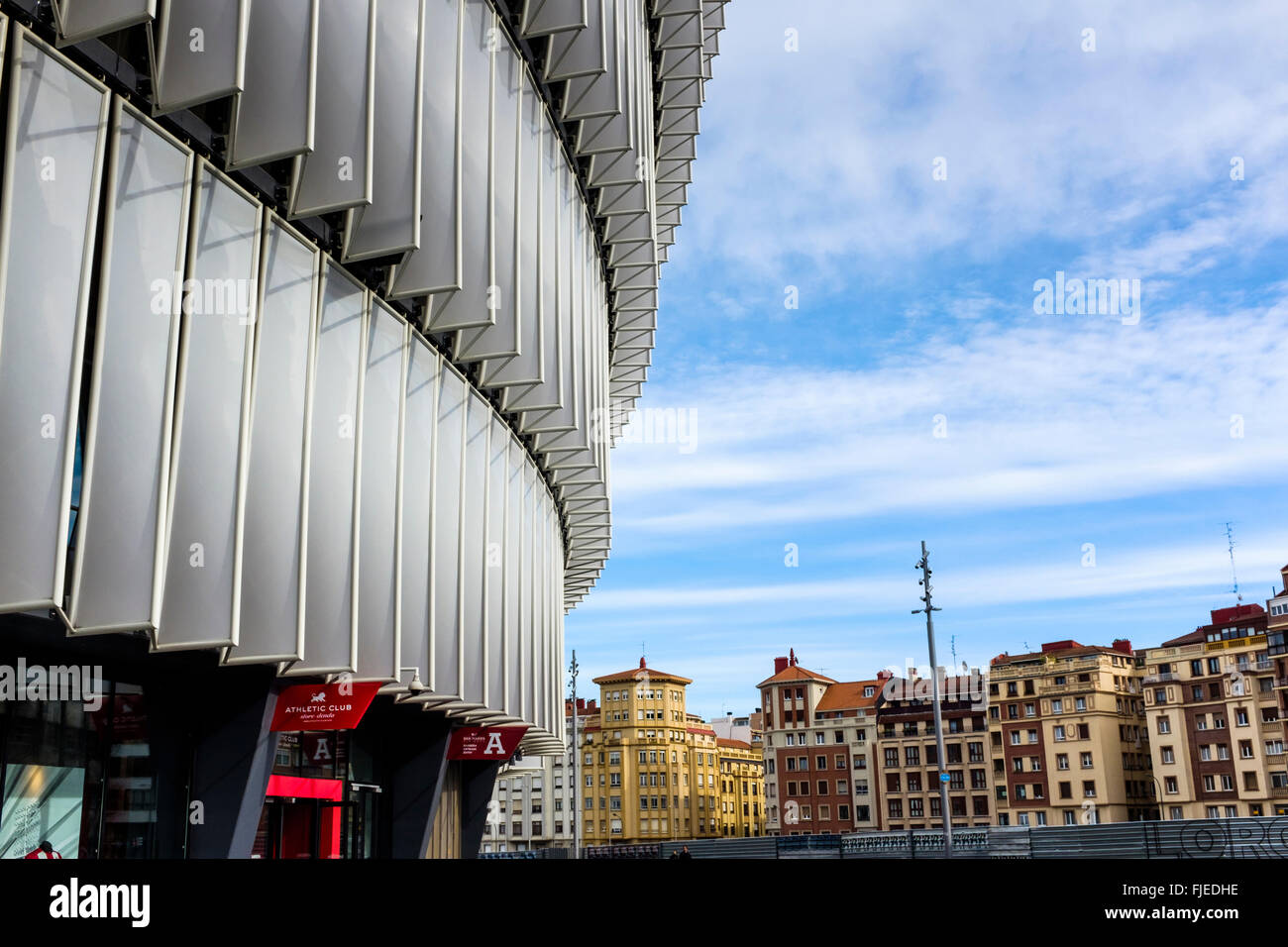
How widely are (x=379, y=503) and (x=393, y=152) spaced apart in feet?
17.7

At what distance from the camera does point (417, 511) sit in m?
19.5

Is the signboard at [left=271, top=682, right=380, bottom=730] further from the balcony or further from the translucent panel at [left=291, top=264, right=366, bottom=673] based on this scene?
the balcony

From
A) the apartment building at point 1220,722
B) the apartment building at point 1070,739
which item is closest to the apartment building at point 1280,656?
the apartment building at point 1220,722

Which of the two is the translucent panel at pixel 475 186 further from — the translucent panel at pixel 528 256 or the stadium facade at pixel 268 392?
the translucent panel at pixel 528 256

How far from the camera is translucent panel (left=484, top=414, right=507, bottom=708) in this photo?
77.9 feet

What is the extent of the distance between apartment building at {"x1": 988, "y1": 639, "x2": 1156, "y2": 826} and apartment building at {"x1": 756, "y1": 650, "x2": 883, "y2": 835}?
48.4ft

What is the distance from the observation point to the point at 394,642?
17.9 m

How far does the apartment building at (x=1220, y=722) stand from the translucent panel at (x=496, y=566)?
91.0 metres

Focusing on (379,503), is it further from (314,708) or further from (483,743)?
(483,743)

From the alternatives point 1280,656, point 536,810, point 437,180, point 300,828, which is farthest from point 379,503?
point 536,810

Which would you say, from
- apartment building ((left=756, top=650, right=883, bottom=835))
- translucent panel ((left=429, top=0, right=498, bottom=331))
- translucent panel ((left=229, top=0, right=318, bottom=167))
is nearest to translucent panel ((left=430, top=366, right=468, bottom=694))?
translucent panel ((left=429, top=0, right=498, bottom=331))
